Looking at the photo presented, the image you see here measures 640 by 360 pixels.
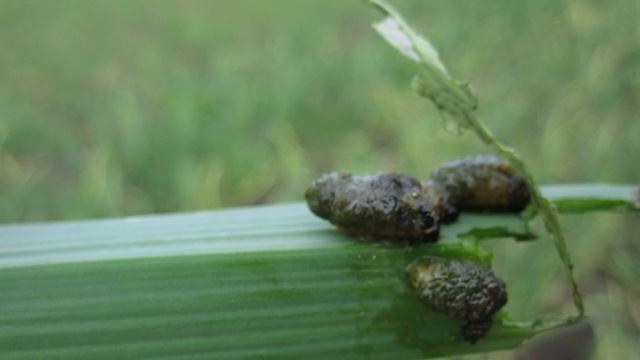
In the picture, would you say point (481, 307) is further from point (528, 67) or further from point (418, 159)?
point (528, 67)

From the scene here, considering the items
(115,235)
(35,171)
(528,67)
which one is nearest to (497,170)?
(115,235)

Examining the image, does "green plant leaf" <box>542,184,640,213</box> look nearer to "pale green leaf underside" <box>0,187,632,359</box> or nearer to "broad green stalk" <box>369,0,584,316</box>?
"broad green stalk" <box>369,0,584,316</box>

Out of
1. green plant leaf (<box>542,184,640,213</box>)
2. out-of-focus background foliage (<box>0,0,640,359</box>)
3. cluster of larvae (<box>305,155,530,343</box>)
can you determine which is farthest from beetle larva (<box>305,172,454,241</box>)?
out-of-focus background foliage (<box>0,0,640,359</box>)

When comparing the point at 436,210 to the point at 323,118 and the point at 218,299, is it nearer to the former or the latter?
the point at 218,299

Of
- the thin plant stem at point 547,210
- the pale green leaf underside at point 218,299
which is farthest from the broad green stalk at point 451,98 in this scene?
the pale green leaf underside at point 218,299

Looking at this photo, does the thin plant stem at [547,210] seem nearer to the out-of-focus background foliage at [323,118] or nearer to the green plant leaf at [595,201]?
the green plant leaf at [595,201]

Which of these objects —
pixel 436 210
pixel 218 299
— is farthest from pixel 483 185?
pixel 218 299
